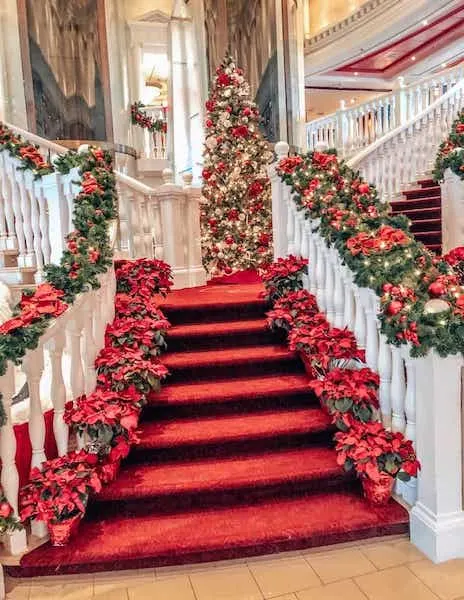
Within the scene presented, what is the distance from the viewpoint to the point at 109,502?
2.46 meters

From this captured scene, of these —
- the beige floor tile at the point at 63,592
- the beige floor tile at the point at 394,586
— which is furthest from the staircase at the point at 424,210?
the beige floor tile at the point at 63,592

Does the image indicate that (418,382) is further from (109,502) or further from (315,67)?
(315,67)

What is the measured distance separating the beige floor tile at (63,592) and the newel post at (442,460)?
1.38 meters

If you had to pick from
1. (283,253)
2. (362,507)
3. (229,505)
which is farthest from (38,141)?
(362,507)

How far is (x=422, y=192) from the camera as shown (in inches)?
268

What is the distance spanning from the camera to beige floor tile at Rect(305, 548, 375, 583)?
213 cm

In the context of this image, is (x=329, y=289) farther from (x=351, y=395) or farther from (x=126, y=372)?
(x=126, y=372)

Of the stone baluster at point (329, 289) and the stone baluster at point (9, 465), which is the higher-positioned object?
the stone baluster at point (329, 289)

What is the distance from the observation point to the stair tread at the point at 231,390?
3.06m

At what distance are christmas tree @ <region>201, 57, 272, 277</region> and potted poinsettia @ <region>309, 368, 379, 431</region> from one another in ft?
11.4

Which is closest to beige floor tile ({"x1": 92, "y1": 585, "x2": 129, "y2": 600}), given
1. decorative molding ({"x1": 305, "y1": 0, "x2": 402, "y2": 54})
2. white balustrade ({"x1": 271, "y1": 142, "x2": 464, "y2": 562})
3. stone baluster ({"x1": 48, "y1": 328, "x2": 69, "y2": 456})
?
stone baluster ({"x1": 48, "y1": 328, "x2": 69, "y2": 456})

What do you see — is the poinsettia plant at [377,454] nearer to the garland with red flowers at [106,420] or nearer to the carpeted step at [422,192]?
the garland with red flowers at [106,420]

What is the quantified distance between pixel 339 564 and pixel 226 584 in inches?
18.7

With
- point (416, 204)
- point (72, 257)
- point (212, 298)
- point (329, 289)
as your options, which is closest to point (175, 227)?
point (212, 298)
